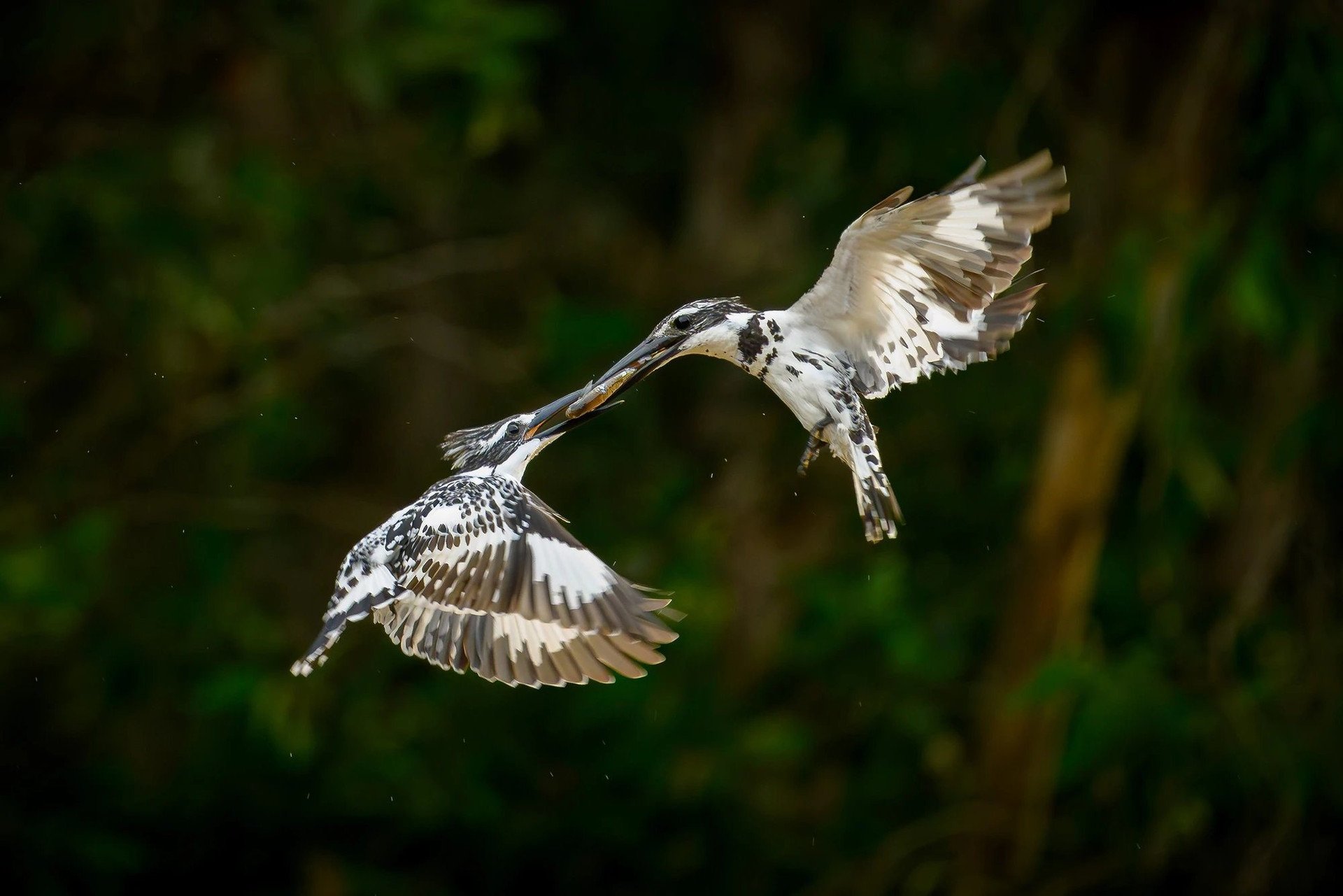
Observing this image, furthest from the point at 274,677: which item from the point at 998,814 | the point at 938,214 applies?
the point at 938,214

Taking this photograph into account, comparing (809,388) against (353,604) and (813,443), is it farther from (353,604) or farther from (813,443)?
(353,604)

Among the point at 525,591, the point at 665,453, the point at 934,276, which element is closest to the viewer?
the point at 934,276

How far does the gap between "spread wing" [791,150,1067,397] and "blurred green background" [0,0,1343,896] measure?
8.82 ft

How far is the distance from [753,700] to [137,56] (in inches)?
116

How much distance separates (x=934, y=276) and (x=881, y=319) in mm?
114

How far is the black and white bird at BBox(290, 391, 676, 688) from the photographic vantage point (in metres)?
2.51

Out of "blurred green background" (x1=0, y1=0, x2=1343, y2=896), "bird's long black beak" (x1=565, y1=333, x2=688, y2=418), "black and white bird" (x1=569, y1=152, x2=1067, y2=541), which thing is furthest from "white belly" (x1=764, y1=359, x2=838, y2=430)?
"blurred green background" (x1=0, y1=0, x2=1343, y2=896)

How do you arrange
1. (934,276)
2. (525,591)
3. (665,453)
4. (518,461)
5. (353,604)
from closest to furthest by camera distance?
1. (934,276)
2. (525,591)
3. (353,604)
4. (518,461)
5. (665,453)

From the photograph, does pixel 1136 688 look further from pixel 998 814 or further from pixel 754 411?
pixel 754 411

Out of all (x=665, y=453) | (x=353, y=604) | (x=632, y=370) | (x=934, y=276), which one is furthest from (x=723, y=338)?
(x=665, y=453)

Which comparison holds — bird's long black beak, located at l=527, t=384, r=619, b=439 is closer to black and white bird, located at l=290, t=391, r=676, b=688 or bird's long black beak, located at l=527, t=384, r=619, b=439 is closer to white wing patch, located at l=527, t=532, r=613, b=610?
black and white bird, located at l=290, t=391, r=676, b=688

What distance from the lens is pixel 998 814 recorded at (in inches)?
245

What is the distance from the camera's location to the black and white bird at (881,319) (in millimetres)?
2334

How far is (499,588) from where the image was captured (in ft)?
8.36
